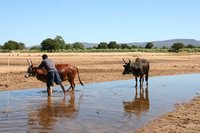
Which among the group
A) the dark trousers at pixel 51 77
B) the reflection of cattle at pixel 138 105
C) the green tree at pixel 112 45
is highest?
the green tree at pixel 112 45

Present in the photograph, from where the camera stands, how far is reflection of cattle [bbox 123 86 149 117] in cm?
1261

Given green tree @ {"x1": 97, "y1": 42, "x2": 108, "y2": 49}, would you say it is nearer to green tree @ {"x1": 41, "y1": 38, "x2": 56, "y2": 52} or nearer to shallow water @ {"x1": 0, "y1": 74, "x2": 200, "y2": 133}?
green tree @ {"x1": 41, "y1": 38, "x2": 56, "y2": 52}

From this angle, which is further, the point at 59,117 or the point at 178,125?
the point at 59,117

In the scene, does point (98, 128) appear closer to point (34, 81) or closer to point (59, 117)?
point (59, 117)

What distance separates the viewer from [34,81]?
21.6 meters

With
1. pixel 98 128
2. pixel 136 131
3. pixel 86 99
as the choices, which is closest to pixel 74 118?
pixel 98 128

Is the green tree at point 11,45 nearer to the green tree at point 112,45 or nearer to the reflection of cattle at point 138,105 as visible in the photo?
the green tree at point 112,45

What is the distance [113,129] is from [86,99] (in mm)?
5488

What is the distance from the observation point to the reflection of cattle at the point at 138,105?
12.6m

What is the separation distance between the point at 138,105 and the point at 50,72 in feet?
13.8

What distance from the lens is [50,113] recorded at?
1205cm

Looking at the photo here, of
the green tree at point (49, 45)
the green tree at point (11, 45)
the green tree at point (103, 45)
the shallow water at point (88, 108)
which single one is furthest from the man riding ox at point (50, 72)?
the green tree at point (103, 45)

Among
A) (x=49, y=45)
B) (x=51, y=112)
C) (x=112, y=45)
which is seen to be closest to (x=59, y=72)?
(x=51, y=112)

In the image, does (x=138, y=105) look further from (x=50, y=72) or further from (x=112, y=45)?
(x=112, y=45)
